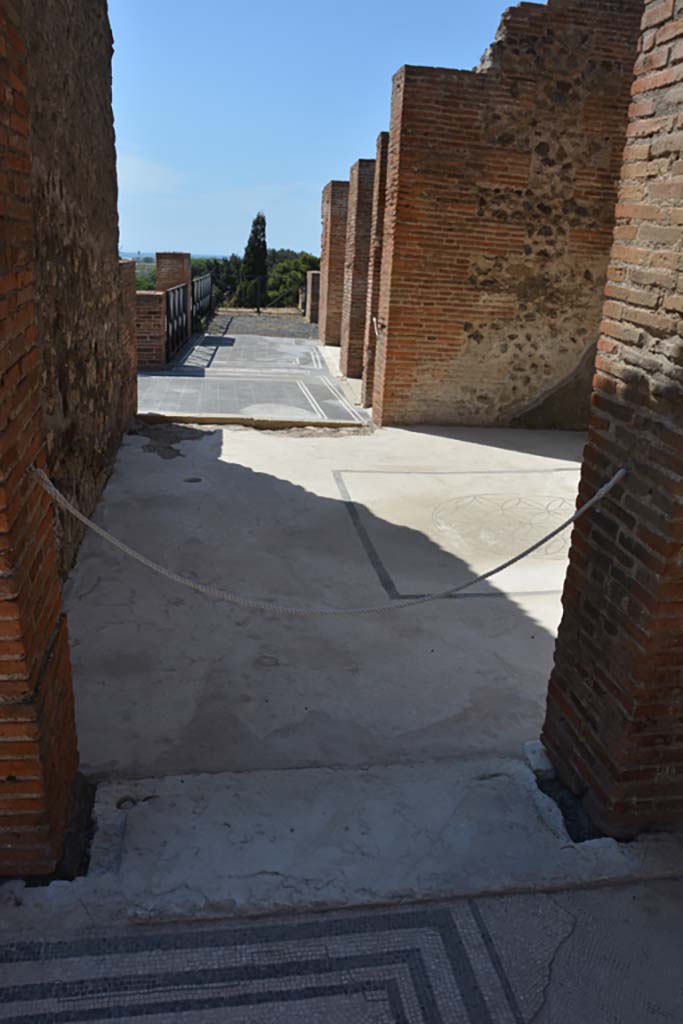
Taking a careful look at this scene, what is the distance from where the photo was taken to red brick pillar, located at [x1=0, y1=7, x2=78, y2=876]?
2033mm

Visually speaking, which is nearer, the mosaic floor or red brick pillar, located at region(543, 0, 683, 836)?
the mosaic floor

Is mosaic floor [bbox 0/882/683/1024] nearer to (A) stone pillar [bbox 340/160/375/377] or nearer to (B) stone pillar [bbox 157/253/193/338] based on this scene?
(A) stone pillar [bbox 340/160/375/377]

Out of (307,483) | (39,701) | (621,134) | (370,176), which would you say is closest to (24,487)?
(39,701)

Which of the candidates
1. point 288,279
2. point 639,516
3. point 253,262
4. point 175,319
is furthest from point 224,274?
point 639,516

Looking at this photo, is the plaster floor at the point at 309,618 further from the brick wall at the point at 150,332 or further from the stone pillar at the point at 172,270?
the stone pillar at the point at 172,270

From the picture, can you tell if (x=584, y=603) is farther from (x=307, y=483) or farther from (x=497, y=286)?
(x=497, y=286)

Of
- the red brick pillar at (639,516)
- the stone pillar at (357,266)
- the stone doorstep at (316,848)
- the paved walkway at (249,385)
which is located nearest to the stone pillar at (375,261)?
the paved walkway at (249,385)

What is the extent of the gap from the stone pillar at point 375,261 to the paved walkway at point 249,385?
1.59ft

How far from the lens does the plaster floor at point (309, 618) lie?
11.0ft

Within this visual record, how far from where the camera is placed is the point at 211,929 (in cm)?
228

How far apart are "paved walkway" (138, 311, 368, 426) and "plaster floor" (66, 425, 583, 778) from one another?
202cm

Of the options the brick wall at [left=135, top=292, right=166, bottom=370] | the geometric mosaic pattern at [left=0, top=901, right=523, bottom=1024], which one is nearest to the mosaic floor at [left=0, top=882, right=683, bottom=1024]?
the geometric mosaic pattern at [left=0, top=901, right=523, bottom=1024]

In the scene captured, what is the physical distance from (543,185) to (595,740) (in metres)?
7.79

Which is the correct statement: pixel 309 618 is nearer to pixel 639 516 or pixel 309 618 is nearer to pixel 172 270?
pixel 639 516
